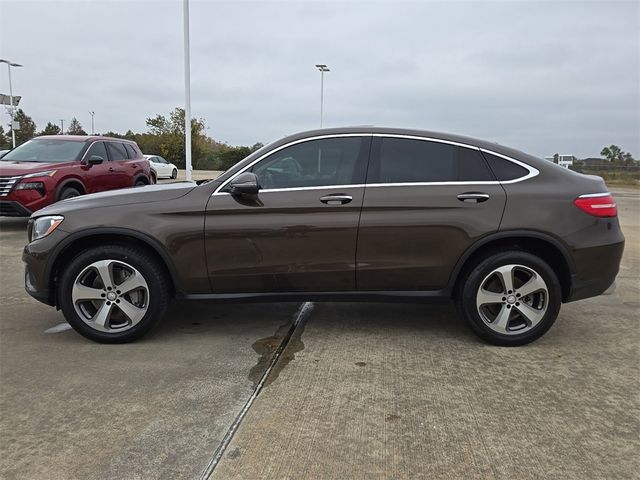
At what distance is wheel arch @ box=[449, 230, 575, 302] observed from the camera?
395 cm

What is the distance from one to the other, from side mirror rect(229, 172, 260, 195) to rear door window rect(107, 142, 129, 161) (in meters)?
7.68

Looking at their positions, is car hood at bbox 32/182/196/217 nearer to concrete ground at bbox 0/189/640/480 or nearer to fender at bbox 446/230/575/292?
concrete ground at bbox 0/189/640/480

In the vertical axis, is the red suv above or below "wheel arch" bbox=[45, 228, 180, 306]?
above

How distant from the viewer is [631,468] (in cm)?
255

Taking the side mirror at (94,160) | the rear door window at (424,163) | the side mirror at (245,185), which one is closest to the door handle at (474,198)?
the rear door window at (424,163)

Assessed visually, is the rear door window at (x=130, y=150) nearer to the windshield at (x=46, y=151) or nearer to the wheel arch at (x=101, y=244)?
the windshield at (x=46, y=151)

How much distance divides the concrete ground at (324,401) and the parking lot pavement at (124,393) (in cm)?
1

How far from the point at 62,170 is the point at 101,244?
19.7 ft

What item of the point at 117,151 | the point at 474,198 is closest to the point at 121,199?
the point at 474,198

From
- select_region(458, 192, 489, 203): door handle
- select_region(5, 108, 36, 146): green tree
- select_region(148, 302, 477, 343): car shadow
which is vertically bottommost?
select_region(148, 302, 477, 343): car shadow

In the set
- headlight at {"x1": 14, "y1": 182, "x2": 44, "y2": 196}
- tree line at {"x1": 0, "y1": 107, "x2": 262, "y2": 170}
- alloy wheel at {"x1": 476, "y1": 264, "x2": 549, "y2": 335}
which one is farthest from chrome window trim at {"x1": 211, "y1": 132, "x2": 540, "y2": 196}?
tree line at {"x1": 0, "y1": 107, "x2": 262, "y2": 170}

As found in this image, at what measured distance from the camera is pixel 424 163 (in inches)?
161

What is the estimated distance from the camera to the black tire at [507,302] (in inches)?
156

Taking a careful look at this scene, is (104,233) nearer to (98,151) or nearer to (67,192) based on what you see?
(67,192)
